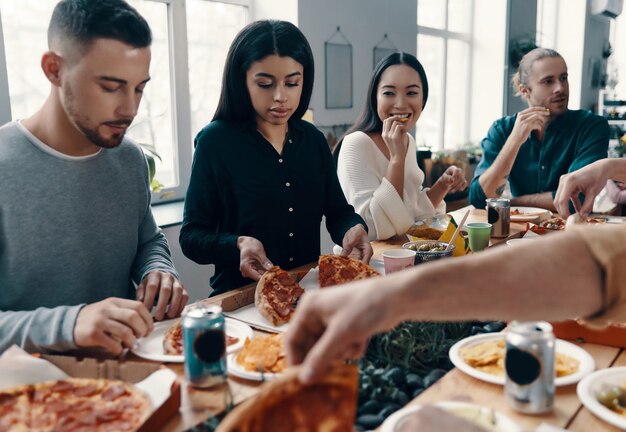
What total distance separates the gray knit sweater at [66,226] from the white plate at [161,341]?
19cm

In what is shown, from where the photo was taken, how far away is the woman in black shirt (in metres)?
1.96

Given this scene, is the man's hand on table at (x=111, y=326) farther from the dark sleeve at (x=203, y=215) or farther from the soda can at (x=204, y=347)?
the dark sleeve at (x=203, y=215)

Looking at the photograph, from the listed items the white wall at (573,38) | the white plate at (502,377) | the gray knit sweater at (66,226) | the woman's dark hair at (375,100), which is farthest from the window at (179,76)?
the white wall at (573,38)

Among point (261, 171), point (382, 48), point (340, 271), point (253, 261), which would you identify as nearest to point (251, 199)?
point (261, 171)

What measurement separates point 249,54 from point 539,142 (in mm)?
2047

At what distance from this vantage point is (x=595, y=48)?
366 inches

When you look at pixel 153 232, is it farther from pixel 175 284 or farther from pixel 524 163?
pixel 524 163

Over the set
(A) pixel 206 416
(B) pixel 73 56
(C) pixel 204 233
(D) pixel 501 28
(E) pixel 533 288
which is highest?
(D) pixel 501 28

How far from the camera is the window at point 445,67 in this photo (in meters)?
6.23

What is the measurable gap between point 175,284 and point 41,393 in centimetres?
49

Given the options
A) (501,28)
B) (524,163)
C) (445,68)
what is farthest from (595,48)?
(524,163)

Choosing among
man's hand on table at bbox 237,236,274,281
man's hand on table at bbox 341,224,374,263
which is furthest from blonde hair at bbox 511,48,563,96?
man's hand on table at bbox 237,236,274,281

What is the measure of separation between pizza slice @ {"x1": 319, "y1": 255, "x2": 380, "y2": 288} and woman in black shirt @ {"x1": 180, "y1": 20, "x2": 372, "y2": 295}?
→ 187 millimetres

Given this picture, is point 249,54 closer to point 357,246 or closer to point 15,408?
point 357,246
